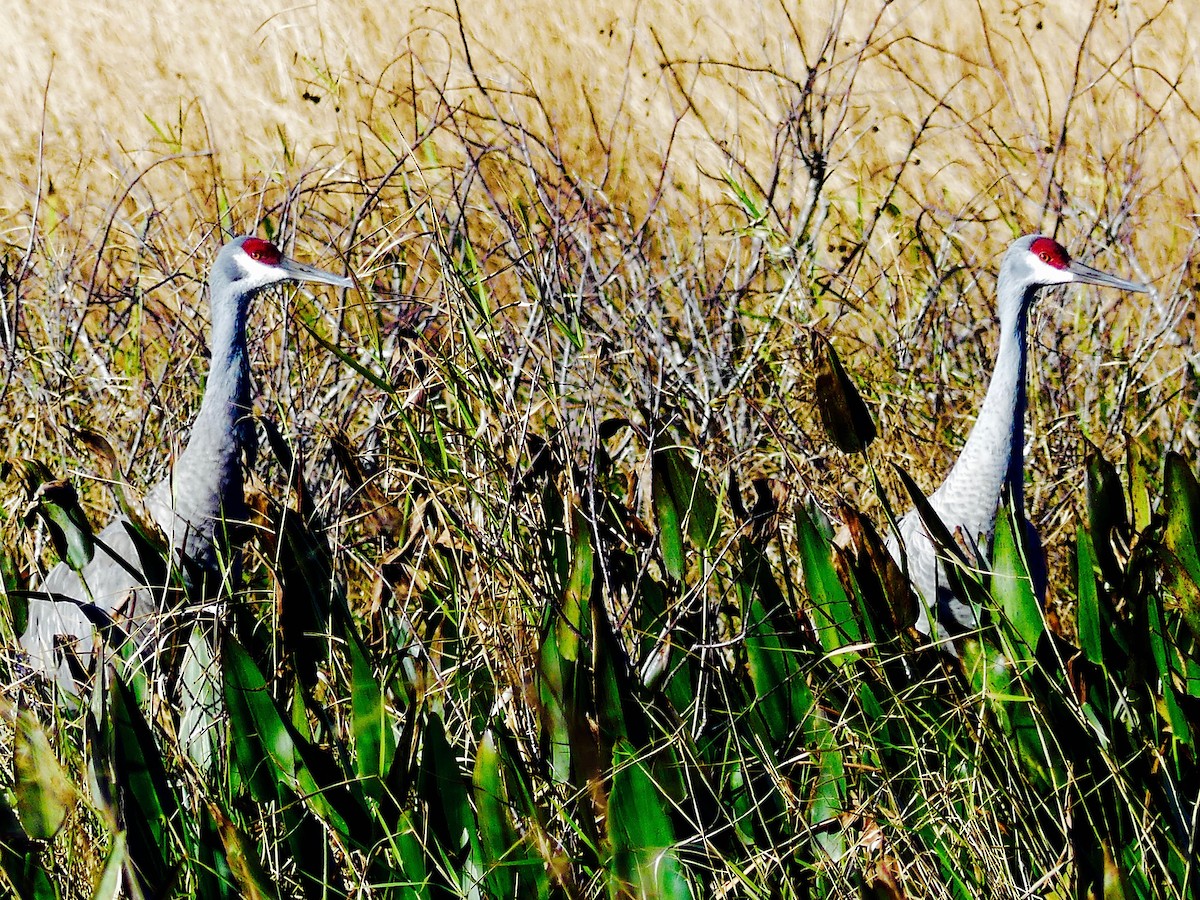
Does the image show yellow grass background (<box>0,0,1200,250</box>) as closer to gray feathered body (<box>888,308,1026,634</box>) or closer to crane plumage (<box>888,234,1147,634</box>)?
crane plumage (<box>888,234,1147,634</box>)

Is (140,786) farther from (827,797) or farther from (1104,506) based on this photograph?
(1104,506)

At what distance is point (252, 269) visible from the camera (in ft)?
10.0

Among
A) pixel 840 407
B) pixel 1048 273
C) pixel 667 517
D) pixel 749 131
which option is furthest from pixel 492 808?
pixel 749 131

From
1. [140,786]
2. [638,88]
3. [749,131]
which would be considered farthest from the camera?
[638,88]

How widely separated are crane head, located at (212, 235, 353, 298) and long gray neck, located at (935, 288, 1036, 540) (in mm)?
1379

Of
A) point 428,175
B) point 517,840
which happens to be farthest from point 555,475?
point 428,175

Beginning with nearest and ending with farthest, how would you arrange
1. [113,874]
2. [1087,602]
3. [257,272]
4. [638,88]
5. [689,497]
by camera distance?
[113,874], [1087,602], [689,497], [257,272], [638,88]

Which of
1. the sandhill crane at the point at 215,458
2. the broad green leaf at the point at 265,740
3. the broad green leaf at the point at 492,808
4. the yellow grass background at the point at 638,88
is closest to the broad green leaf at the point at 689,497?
the broad green leaf at the point at 492,808

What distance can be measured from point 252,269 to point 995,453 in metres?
1.59

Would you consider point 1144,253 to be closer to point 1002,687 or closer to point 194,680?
point 1002,687

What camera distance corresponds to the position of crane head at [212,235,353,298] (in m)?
3.05

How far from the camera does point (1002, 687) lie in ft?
6.66

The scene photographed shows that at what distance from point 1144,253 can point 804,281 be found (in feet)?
3.92

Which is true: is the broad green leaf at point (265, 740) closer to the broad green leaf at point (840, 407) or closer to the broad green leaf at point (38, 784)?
the broad green leaf at point (38, 784)
